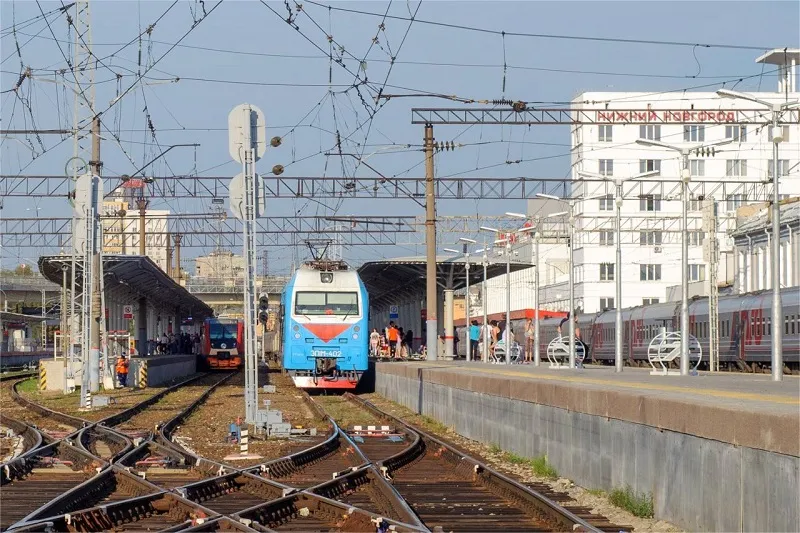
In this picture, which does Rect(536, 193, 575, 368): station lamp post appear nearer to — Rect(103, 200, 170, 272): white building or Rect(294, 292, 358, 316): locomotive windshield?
Rect(294, 292, 358, 316): locomotive windshield

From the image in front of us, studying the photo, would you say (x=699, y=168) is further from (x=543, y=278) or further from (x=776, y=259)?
(x=776, y=259)

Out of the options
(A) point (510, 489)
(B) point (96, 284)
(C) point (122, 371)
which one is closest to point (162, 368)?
(C) point (122, 371)

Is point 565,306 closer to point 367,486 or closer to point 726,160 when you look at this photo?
point 726,160

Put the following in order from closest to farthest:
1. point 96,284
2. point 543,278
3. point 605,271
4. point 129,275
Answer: point 96,284 < point 129,275 < point 605,271 < point 543,278

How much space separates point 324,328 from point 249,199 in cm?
1444

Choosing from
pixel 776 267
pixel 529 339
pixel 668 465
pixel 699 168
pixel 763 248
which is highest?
pixel 699 168

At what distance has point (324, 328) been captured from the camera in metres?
35.7

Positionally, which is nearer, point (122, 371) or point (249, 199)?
point (249, 199)

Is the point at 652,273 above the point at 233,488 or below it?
above

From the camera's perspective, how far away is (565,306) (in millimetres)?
98438

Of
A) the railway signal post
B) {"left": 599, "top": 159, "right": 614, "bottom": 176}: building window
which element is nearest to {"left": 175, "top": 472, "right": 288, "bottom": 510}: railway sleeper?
the railway signal post

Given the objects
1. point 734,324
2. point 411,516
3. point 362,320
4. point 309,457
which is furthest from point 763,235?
point 411,516

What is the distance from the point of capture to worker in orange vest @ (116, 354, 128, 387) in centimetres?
3772

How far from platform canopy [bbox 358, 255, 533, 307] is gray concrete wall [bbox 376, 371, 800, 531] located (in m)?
31.5
